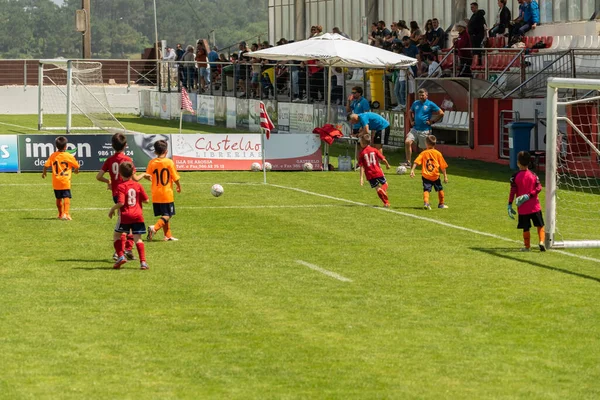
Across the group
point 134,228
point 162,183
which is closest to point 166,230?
point 162,183

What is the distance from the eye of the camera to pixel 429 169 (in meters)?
21.5

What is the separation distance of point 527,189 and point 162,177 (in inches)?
202

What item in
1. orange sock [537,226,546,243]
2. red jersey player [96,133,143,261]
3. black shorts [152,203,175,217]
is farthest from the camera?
black shorts [152,203,175,217]

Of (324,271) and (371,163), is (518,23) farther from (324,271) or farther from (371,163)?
(324,271)

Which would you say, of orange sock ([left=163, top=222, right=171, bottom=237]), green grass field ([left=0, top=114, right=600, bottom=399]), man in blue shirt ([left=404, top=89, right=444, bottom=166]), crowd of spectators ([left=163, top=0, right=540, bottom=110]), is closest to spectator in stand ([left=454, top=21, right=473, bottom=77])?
crowd of spectators ([left=163, top=0, right=540, bottom=110])

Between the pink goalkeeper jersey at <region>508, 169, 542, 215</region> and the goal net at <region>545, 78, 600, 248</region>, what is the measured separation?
289mm

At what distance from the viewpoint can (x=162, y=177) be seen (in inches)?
671

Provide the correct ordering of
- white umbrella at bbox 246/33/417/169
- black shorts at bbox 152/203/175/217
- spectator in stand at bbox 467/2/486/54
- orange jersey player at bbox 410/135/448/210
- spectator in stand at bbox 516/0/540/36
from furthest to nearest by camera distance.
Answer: spectator in stand at bbox 467/2/486/54 → spectator in stand at bbox 516/0/540/36 → white umbrella at bbox 246/33/417/169 → orange jersey player at bbox 410/135/448/210 → black shorts at bbox 152/203/175/217

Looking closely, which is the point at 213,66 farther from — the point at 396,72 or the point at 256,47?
the point at 396,72


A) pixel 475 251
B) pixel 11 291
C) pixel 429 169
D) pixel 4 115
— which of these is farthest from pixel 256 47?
pixel 11 291

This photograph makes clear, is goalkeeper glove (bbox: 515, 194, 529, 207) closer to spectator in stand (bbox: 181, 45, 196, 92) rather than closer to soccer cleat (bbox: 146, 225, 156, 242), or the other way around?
soccer cleat (bbox: 146, 225, 156, 242)

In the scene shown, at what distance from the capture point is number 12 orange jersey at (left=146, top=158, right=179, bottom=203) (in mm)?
16984

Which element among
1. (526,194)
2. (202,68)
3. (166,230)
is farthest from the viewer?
(202,68)

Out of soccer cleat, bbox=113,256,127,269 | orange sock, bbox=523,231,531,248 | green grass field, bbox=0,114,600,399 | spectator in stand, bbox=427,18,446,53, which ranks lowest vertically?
green grass field, bbox=0,114,600,399
